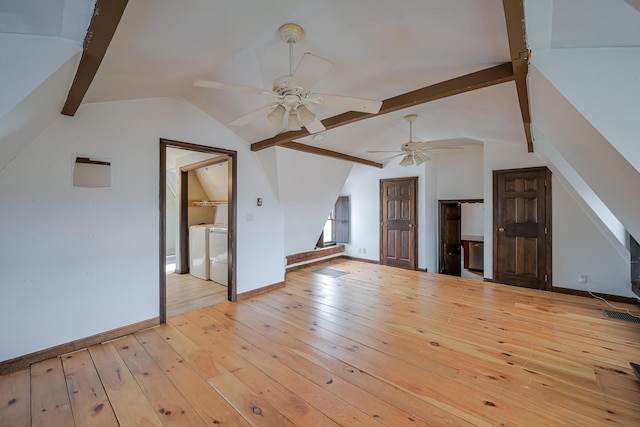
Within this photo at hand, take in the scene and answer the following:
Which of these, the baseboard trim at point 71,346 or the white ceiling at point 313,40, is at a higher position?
the white ceiling at point 313,40

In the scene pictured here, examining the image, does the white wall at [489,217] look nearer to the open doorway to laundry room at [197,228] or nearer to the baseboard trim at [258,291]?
the baseboard trim at [258,291]

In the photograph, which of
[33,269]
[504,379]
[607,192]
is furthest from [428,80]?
[33,269]

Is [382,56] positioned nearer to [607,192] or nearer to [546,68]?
[546,68]

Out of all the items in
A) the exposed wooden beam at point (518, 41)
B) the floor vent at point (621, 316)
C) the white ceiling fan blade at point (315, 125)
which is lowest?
the floor vent at point (621, 316)

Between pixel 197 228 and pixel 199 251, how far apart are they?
1.41ft

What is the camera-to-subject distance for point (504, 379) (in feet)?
6.62

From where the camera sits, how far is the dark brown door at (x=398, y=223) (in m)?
5.86

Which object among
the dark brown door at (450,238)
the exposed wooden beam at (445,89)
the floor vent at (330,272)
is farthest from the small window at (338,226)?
the exposed wooden beam at (445,89)

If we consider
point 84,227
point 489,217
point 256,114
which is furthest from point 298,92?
point 489,217

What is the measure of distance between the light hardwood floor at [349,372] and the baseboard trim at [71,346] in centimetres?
9

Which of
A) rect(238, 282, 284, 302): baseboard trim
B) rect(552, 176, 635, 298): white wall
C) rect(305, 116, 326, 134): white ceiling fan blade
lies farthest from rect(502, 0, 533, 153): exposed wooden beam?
rect(238, 282, 284, 302): baseboard trim

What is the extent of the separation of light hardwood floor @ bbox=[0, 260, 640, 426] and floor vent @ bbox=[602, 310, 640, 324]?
0.15 meters

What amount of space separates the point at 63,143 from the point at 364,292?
13.1 ft

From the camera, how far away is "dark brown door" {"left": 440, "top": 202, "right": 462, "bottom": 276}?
20.0ft
